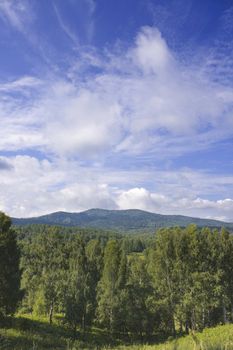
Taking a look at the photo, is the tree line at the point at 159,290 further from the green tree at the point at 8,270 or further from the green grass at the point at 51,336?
the green tree at the point at 8,270

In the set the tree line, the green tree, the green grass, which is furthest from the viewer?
the tree line

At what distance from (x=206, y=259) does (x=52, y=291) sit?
85.7 ft

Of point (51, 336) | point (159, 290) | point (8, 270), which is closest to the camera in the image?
point (8, 270)

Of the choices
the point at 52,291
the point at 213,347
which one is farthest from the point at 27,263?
the point at 213,347

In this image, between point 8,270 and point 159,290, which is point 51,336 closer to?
point 8,270

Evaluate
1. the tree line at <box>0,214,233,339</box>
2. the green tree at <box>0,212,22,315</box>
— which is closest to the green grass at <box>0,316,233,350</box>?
the tree line at <box>0,214,233,339</box>

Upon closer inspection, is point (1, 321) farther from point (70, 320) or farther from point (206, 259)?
point (206, 259)

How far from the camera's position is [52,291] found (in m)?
58.8

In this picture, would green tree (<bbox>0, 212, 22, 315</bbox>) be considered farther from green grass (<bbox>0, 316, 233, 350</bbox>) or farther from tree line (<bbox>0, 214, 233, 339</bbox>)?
tree line (<bbox>0, 214, 233, 339</bbox>)

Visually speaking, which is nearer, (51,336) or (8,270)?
(8,270)

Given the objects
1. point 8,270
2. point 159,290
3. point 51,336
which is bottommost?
point 51,336

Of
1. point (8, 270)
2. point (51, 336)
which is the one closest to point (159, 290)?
point (51, 336)

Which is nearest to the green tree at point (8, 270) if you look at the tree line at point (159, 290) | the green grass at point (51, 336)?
the green grass at point (51, 336)

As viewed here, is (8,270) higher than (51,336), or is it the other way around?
(8,270)
